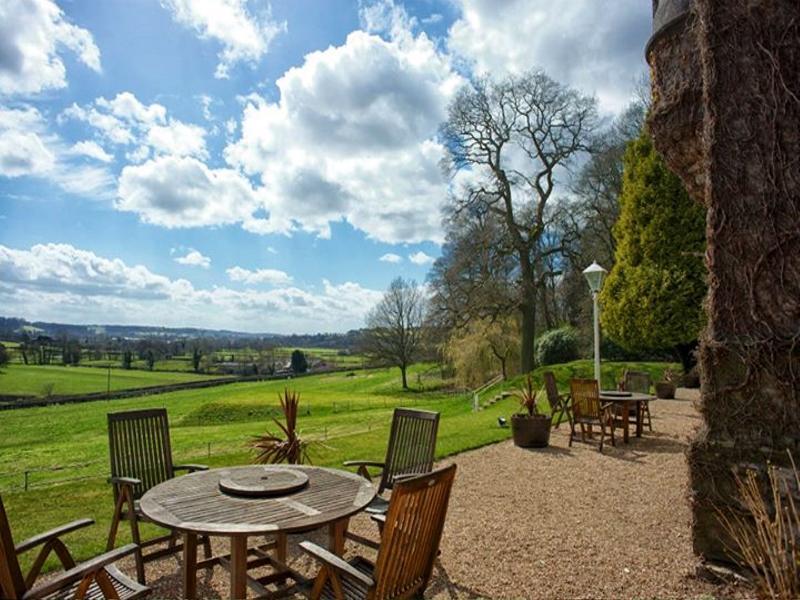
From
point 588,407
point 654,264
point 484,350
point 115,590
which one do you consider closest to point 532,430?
point 588,407

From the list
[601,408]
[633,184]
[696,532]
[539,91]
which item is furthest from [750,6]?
[539,91]

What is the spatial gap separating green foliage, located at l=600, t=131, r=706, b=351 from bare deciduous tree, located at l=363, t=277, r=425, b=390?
60.4 ft

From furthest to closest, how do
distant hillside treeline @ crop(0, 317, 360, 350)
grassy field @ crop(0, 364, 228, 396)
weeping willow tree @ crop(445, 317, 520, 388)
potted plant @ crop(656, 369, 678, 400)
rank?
distant hillside treeline @ crop(0, 317, 360, 350) → grassy field @ crop(0, 364, 228, 396) → weeping willow tree @ crop(445, 317, 520, 388) → potted plant @ crop(656, 369, 678, 400)

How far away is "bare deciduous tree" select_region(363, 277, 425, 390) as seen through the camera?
34625 mm

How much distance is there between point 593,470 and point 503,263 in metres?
15.4

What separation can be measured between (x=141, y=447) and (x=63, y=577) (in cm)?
232

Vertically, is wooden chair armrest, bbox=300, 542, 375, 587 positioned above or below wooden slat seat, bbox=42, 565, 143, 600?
above

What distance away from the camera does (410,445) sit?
14.9ft

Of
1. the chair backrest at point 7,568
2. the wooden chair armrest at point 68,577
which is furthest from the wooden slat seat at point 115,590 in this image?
the chair backrest at point 7,568

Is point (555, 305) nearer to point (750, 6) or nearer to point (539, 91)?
point (539, 91)

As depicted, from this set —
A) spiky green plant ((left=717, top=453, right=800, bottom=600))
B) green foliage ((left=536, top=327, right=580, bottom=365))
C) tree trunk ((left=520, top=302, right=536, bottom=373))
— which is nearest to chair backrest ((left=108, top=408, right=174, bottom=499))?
spiky green plant ((left=717, top=453, right=800, bottom=600))

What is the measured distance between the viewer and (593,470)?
22.0 feet

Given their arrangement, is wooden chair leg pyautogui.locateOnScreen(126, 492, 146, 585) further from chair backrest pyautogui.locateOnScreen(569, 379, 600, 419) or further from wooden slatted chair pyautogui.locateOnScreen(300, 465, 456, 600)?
chair backrest pyautogui.locateOnScreen(569, 379, 600, 419)

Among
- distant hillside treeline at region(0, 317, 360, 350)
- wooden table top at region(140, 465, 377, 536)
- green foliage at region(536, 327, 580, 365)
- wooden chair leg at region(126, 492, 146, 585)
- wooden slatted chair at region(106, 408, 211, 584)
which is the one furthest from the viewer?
distant hillside treeline at region(0, 317, 360, 350)
